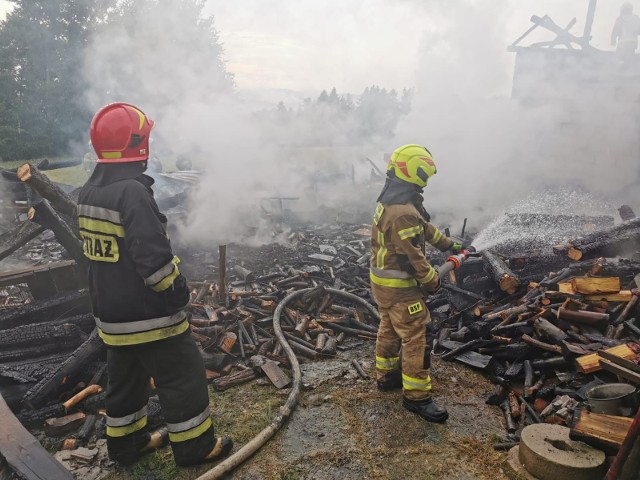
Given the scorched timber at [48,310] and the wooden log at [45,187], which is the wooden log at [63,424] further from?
the wooden log at [45,187]

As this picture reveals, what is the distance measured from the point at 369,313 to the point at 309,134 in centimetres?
1699

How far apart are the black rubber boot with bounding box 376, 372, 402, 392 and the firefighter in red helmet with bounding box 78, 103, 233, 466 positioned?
77.0 inches

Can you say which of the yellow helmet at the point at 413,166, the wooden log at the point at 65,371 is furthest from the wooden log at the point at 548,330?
the wooden log at the point at 65,371

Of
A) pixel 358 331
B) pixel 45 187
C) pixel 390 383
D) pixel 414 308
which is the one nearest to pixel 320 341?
pixel 358 331

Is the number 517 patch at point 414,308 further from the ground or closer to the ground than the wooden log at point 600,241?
closer to the ground

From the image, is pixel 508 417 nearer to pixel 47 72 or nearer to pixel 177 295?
pixel 177 295

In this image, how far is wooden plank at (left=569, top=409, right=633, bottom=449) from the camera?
2895 mm

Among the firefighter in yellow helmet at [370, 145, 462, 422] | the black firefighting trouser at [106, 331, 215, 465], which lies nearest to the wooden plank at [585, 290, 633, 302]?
the firefighter in yellow helmet at [370, 145, 462, 422]

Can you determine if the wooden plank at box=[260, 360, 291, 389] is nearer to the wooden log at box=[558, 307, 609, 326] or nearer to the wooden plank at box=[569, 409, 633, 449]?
the wooden plank at box=[569, 409, 633, 449]

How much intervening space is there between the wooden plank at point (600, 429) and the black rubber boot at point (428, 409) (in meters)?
1.10

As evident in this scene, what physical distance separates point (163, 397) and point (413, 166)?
3.01 meters

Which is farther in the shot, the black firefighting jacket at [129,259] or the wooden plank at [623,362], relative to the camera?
the wooden plank at [623,362]

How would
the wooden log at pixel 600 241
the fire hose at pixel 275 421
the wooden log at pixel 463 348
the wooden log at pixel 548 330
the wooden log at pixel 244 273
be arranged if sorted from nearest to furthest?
the fire hose at pixel 275 421
the wooden log at pixel 548 330
the wooden log at pixel 463 348
the wooden log at pixel 600 241
the wooden log at pixel 244 273

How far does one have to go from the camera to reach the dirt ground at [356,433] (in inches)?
130
